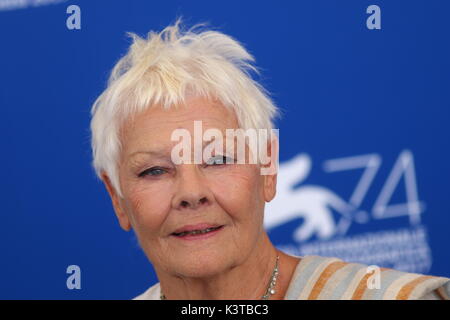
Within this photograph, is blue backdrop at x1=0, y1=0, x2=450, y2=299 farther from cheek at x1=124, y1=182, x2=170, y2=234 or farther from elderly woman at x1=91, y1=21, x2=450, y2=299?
cheek at x1=124, y1=182, x2=170, y2=234

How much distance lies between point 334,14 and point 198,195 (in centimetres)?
135

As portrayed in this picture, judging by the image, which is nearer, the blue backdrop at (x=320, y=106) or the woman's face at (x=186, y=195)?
the woman's face at (x=186, y=195)

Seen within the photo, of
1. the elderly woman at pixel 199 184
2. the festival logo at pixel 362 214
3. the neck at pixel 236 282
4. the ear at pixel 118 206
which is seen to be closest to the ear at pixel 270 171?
the elderly woman at pixel 199 184

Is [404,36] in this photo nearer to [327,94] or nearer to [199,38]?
[327,94]

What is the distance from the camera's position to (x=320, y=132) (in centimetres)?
276

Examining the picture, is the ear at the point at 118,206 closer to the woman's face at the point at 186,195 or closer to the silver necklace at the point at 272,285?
the woman's face at the point at 186,195

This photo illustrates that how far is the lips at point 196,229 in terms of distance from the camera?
5.59ft

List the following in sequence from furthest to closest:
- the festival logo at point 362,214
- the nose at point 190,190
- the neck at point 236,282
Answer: the festival logo at point 362,214
the neck at point 236,282
the nose at point 190,190

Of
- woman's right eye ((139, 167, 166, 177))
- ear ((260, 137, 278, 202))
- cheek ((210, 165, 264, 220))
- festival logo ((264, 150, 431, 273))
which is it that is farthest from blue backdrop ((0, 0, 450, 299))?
woman's right eye ((139, 167, 166, 177))

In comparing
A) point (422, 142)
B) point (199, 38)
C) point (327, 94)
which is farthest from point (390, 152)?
point (199, 38)

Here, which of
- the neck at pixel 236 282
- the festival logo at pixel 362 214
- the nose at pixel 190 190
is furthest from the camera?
the festival logo at pixel 362 214

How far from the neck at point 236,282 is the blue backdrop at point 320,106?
870mm

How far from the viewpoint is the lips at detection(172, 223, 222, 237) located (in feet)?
5.59

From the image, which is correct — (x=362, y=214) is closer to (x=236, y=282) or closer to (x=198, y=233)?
(x=236, y=282)
